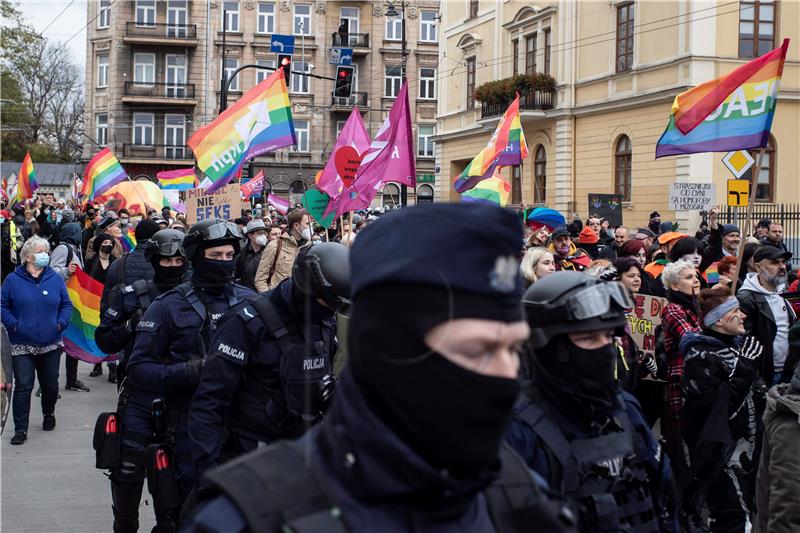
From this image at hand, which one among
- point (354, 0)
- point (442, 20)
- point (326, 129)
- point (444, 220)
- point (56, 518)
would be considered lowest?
point (56, 518)

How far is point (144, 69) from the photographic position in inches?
2245

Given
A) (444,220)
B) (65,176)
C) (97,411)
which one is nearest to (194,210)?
(97,411)

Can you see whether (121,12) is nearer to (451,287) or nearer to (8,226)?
(8,226)

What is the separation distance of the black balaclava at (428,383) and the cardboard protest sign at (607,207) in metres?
18.1

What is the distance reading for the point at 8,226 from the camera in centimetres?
2072

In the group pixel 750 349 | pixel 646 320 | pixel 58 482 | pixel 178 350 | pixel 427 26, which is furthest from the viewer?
pixel 427 26

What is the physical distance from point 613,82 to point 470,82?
10717 millimetres

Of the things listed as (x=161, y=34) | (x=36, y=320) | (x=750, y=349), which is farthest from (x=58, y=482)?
(x=161, y=34)

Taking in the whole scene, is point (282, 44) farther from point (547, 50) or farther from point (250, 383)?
point (250, 383)

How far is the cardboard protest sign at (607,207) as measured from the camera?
19672 mm

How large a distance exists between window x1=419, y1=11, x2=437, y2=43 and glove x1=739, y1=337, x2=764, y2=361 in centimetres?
5345

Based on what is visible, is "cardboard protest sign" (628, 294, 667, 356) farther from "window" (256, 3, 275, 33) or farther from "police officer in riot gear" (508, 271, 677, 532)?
"window" (256, 3, 275, 33)

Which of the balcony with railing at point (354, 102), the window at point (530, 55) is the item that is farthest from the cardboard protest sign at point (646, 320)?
the balcony with railing at point (354, 102)

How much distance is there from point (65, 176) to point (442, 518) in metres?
65.7
